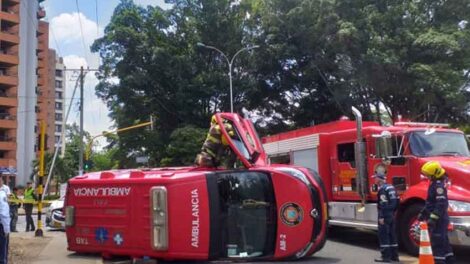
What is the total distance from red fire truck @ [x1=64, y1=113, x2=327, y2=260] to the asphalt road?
47cm

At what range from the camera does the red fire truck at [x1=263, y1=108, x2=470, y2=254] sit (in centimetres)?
1109

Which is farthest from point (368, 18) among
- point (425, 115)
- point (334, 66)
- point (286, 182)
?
point (286, 182)

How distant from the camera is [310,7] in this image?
103 feet

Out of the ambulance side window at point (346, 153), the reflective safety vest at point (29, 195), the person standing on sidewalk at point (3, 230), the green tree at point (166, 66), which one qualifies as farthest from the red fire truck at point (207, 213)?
the green tree at point (166, 66)

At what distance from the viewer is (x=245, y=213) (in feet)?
34.6

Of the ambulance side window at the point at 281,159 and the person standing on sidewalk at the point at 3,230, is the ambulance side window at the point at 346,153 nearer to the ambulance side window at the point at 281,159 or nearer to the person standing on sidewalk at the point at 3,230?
the ambulance side window at the point at 281,159

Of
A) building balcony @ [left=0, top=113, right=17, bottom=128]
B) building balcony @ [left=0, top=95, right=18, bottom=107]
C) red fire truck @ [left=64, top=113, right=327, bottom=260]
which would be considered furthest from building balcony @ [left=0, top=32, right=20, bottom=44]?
red fire truck @ [left=64, top=113, right=327, bottom=260]

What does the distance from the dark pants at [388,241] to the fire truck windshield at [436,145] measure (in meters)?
2.14

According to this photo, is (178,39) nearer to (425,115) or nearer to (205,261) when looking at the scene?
(425,115)

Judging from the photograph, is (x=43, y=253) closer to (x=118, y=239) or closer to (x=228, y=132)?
(x=118, y=239)

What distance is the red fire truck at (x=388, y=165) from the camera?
11.1m

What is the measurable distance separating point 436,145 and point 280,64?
23.8 metres

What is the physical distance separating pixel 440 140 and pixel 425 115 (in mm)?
18045

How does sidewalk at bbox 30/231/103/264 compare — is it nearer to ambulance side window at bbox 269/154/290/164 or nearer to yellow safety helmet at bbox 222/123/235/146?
yellow safety helmet at bbox 222/123/235/146
